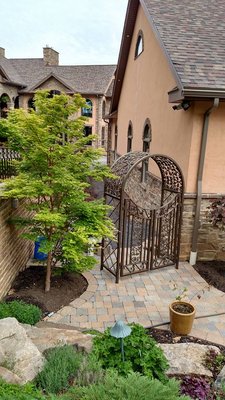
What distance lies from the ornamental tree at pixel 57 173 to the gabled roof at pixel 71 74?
2438 centimetres

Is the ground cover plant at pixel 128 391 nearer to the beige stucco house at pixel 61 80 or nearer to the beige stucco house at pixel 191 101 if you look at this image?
the beige stucco house at pixel 191 101

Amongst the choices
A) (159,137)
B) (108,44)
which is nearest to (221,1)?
(159,137)

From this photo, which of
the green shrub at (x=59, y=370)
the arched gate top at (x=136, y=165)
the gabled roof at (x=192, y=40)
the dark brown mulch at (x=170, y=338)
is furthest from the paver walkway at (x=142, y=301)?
the gabled roof at (x=192, y=40)

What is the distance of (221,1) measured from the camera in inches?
387

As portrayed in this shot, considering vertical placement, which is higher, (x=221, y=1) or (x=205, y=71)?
(x=221, y=1)

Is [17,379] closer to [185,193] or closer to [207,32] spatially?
[185,193]

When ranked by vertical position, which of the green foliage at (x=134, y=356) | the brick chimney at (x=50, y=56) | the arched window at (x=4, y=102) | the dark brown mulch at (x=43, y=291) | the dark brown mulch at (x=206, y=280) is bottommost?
the dark brown mulch at (x=206, y=280)

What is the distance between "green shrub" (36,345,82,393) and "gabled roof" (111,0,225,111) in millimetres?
4893

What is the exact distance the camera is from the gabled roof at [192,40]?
5922 mm

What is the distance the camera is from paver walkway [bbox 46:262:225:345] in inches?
185

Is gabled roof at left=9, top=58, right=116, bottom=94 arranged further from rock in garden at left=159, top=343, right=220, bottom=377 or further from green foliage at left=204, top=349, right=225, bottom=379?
green foliage at left=204, top=349, right=225, bottom=379

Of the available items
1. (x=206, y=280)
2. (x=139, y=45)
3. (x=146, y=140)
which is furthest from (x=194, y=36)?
(x=206, y=280)

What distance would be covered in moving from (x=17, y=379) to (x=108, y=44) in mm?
40206

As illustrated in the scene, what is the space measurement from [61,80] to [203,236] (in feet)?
79.6
